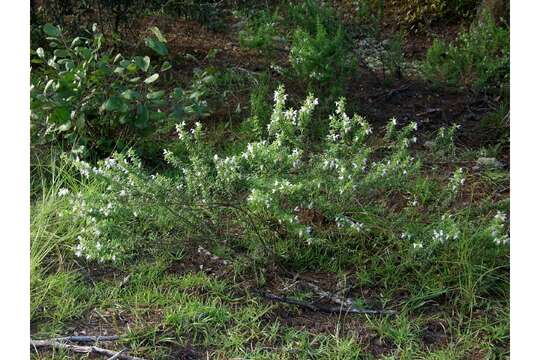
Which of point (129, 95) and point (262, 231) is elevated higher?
point (129, 95)

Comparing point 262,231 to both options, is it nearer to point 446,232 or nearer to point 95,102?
point 446,232

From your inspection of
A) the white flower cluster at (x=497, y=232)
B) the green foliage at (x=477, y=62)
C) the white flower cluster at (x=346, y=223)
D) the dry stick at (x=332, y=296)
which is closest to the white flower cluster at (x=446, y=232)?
the white flower cluster at (x=497, y=232)

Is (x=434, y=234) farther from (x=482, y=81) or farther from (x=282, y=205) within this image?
(x=482, y=81)

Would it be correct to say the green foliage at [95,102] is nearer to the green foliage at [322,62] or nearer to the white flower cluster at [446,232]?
the green foliage at [322,62]

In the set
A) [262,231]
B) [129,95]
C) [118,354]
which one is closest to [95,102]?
[129,95]

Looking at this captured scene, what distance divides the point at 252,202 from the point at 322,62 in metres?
1.61

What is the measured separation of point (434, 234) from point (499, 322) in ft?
1.22

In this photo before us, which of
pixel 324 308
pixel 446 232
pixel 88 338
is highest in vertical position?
pixel 446 232

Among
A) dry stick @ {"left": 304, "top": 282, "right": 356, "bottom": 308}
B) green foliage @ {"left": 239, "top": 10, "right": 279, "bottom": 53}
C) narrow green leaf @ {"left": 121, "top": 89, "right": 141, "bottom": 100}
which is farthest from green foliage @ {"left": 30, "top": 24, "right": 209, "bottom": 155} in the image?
dry stick @ {"left": 304, "top": 282, "right": 356, "bottom": 308}

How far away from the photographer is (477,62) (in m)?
4.62

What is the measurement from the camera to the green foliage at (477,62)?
449 cm

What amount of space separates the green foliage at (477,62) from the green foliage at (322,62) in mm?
705

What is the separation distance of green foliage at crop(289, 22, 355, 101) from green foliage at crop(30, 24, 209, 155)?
0.71 metres

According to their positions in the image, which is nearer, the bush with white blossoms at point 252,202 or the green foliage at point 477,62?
the bush with white blossoms at point 252,202
